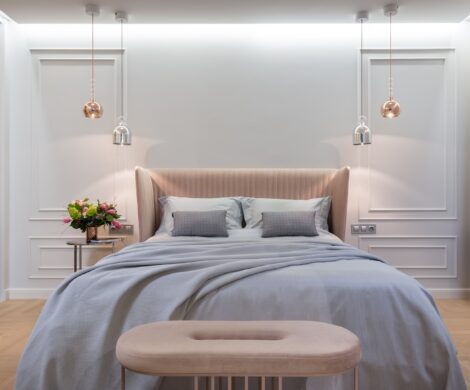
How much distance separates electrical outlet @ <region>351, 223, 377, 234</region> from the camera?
457 cm

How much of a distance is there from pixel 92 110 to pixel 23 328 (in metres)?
1.87

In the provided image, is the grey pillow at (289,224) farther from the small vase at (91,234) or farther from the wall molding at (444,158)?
the small vase at (91,234)

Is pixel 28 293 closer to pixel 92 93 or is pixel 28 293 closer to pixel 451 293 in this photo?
pixel 92 93

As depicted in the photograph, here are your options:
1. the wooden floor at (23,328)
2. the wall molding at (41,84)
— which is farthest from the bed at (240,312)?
the wall molding at (41,84)

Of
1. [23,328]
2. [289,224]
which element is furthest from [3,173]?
[289,224]

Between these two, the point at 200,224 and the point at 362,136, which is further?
the point at 362,136

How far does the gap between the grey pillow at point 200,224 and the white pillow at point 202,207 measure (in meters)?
0.19

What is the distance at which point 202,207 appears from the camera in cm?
414

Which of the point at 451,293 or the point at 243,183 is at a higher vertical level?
the point at 243,183

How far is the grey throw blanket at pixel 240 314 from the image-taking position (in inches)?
80.7

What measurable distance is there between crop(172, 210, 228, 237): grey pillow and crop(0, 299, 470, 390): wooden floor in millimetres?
1315

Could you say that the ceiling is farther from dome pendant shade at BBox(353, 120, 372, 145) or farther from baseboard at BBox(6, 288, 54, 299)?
baseboard at BBox(6, 288, 54, 299)

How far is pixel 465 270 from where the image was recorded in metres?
4.53

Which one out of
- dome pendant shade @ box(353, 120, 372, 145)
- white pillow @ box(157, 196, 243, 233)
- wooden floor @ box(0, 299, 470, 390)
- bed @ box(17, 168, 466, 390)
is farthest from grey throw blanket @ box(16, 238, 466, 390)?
dome pendant shade @ box(353, 120, 372, 145)
